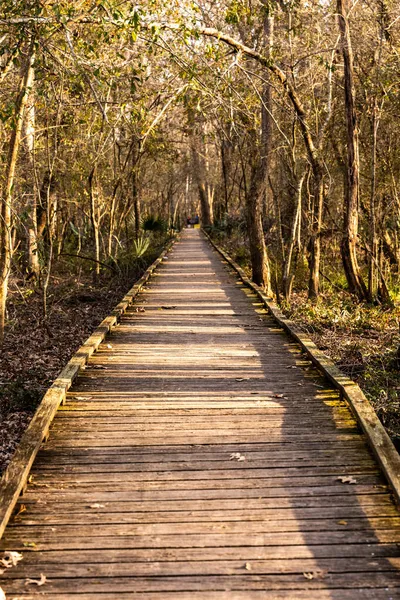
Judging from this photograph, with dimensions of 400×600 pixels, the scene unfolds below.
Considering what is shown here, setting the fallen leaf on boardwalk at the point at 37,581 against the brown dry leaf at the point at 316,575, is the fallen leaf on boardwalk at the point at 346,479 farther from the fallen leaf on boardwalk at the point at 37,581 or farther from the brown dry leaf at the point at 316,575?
the fallen leaf on boardwalk at the point at 37,581

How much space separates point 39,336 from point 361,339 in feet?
18.6

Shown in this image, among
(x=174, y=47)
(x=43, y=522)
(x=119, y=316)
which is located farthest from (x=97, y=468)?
(x=174, y=47)

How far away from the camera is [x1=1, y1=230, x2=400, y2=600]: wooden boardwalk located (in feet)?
11.4

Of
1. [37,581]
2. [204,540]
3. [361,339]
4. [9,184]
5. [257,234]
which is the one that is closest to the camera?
[37,581]

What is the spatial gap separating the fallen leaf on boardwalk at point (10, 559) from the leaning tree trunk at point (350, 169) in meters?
11.6

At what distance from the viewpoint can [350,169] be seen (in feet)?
45.4

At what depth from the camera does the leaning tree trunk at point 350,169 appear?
13.1 meters

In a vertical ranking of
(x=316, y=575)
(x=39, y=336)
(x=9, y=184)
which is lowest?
(x=39, y=336)

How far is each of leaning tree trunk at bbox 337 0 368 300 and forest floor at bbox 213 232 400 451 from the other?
0.58 metres

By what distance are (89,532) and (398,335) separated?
849 centimetres

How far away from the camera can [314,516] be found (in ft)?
13.4

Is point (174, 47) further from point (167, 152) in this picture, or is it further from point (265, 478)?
point (167, 152)

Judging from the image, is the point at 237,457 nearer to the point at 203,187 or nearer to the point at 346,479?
the point at 346,479

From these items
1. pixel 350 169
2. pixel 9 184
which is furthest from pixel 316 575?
pixel 350 169
